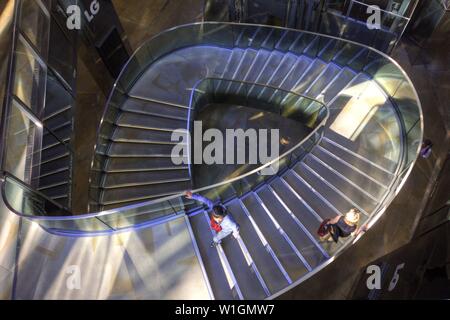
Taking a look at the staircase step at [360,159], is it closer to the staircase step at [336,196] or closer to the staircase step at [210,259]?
the staircase step at [336,196]

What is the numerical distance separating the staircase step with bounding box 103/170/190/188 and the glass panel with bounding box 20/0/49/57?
10.9 feet

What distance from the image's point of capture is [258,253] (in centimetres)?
763

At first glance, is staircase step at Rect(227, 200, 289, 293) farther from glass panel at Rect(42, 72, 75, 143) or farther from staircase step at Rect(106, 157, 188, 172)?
glass panel at Rect(42, 72, 75, 143)

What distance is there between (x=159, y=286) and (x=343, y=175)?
481cm

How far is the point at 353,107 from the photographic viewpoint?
31.6 ft

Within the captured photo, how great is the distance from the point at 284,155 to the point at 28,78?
5.71m

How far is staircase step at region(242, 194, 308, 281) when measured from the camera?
7.41 m

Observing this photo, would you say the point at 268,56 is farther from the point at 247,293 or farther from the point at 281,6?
the point at 247,293

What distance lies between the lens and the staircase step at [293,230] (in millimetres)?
7547

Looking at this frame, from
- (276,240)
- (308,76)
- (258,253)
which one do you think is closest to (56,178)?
(258,253)

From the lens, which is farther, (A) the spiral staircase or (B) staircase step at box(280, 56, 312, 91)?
(B) staircase step at box(280, 56, 312, 91)

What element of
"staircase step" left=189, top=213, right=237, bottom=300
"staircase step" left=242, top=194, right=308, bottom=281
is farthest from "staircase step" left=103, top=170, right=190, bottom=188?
"staircase step" left=242, top=194, right=308, bottom=281
